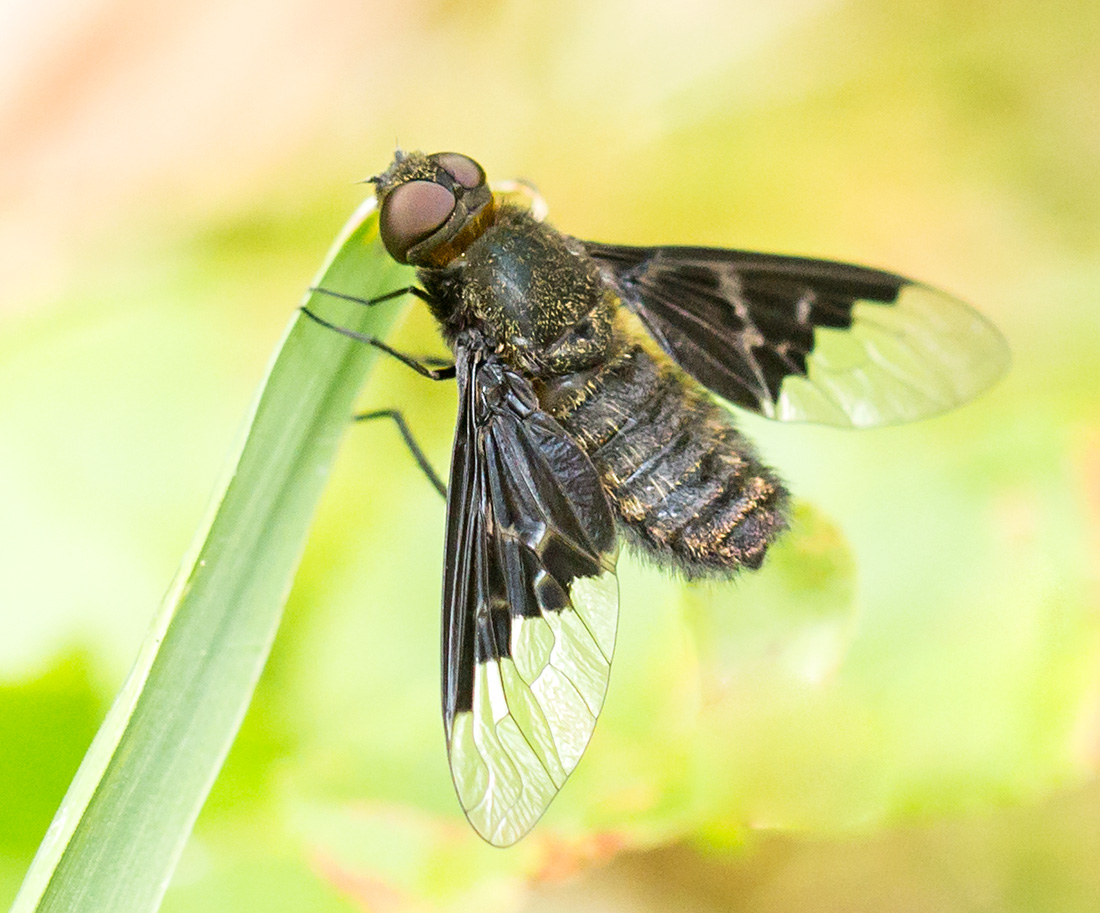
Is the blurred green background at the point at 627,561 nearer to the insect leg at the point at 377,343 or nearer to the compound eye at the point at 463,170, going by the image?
the insect leg at the point at 377,343

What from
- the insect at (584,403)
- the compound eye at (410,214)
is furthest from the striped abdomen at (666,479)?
the compound eye at (410,214)

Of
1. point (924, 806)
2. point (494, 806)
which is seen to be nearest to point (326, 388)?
point (494, 806)

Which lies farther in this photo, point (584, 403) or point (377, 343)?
point (584, 403)

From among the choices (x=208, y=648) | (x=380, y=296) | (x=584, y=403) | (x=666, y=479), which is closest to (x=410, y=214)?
(x=380, y=296)

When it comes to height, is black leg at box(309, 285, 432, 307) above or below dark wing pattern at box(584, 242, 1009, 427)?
below

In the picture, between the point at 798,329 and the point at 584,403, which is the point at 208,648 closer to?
the point at 584,403

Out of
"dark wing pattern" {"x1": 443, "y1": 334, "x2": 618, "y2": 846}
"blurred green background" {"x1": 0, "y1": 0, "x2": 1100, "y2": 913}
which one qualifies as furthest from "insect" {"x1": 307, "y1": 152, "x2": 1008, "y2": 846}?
"blurred green background" {"x1": 0, "y1": 0, "x2": 1100, "y2": 913}

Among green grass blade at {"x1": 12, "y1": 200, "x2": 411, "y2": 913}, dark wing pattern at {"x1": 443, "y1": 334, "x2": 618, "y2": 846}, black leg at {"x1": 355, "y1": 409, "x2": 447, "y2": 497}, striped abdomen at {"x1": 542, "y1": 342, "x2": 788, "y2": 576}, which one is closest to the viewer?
green grass blade at {"x1": 12, "y1": 200, "x2": 411, "y2": 913}

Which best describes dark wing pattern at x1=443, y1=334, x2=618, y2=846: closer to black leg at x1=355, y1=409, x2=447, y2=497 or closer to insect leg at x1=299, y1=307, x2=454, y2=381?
insect leg at x1=299, y1=307, x2=454, y2=381
